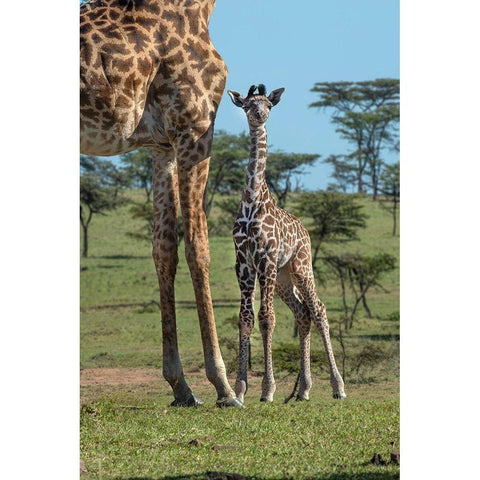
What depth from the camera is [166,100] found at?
22.6ft

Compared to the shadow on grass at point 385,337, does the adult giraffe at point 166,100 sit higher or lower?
higher

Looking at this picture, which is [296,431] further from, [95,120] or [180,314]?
[180,314]

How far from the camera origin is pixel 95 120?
6574 mm

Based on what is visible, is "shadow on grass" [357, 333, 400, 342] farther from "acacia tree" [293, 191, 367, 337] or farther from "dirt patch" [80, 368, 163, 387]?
"dirt patch" [80, 368, 163, 387]

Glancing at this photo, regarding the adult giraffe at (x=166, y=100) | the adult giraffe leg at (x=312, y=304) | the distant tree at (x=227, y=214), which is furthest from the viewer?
the distant tree at (x=227, y=214)

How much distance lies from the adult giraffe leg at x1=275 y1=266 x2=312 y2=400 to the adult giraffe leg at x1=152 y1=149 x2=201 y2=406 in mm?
1022

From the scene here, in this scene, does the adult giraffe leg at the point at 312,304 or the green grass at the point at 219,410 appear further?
the adult giraffe leg at the point at 312,304

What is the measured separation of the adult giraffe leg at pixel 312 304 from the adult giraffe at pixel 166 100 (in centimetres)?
115

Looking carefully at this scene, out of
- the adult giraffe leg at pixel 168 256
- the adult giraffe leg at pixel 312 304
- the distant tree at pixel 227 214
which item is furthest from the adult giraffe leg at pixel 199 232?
the distant tree at pixel 227 214

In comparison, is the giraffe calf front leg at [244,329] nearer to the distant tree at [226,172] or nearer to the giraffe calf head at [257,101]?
the giraffe calf head at [257,101]

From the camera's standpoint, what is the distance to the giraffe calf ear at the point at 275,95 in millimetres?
7223

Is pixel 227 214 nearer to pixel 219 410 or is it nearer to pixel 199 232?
pixel 199 232
